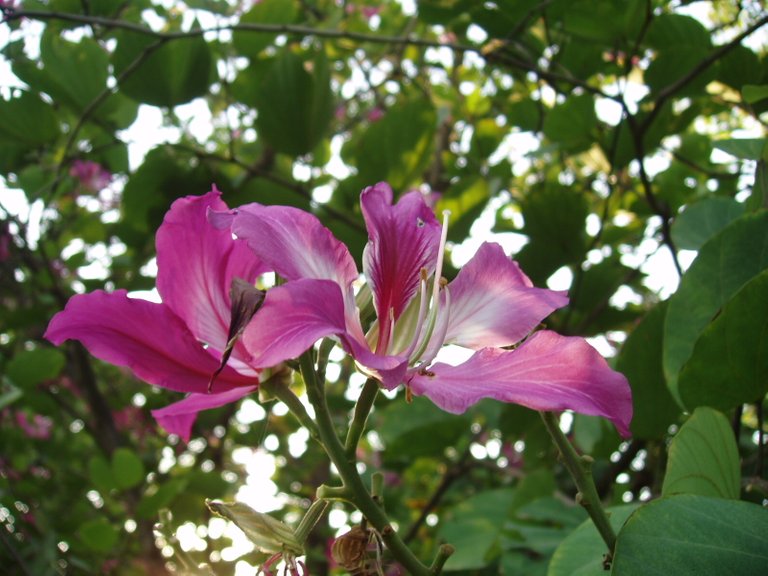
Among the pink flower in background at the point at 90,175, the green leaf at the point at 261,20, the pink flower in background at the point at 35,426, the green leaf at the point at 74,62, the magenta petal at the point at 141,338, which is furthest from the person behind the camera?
the pink flower in background at the point at 35,426

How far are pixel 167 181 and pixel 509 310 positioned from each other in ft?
2.90

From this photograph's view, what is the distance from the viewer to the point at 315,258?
0.59m

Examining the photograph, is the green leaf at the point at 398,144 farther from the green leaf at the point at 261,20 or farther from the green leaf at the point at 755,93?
the green leaf at the point at 755,93

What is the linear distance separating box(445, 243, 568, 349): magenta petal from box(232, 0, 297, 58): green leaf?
41.5 inches

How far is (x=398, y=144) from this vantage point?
4.38ft

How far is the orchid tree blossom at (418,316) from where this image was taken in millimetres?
493

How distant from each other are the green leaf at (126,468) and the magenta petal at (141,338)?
0.94 metres

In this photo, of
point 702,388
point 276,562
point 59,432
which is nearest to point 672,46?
point 702,388

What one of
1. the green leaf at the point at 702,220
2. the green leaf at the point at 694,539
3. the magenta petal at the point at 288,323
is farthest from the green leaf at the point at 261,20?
the green leaf at the point at 694,539

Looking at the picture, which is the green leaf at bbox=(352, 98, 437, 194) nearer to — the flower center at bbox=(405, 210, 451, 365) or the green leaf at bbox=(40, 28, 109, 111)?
the green leaf at bbox=(40, 28, 109, 111)

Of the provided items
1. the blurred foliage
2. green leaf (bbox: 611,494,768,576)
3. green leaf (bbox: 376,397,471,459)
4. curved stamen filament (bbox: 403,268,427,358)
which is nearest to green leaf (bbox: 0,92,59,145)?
the blurred foliage

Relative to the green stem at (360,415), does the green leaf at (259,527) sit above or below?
below

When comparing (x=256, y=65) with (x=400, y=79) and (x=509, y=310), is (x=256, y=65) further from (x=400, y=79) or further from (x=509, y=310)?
(x=509, y=310)

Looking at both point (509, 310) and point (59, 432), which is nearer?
point (509, 310)
